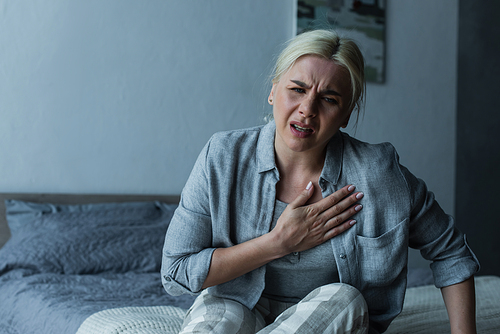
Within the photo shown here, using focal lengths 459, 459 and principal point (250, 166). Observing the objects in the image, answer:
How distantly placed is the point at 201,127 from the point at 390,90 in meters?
1.31

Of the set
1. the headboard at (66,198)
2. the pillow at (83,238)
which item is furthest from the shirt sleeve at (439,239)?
the headboard at (66,198)

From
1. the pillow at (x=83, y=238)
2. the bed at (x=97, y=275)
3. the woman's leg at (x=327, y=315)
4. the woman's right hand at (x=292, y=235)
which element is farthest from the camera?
the pillow at (x=83, y=238)

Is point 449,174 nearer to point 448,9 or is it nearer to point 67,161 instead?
point 448,9

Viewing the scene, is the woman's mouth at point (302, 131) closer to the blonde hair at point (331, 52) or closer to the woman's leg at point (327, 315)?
the blonde hair at point (331, 52)

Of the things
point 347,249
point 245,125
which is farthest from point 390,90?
point 347,249

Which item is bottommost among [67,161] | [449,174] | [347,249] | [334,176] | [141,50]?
[449,174]

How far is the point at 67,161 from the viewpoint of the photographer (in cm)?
219

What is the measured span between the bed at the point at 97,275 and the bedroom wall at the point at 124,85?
0.17 m

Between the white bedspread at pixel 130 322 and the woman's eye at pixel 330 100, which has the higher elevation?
the woman's eye at pixel 330 100

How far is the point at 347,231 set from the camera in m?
1.08

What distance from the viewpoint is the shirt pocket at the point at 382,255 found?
3.47 ft

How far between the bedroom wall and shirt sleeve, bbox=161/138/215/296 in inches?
51.2

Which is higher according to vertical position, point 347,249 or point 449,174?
point 347,249

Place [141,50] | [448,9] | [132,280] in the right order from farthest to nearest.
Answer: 1. [448,9]
2. [141,50]
3. [132,280]
